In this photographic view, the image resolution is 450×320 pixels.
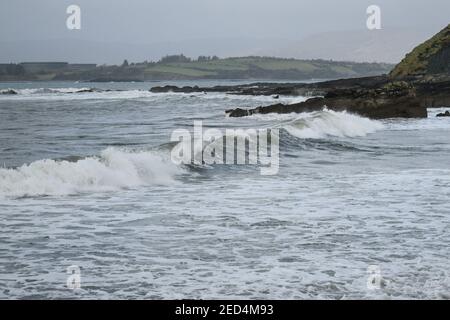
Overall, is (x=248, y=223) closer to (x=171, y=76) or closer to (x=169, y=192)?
(x=169, y=192)

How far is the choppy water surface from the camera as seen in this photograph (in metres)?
6.72

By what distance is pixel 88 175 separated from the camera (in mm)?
13469

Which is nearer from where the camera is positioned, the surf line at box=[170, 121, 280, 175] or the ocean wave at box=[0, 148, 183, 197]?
the ocean wave at box=[0, 148, 183, 197]

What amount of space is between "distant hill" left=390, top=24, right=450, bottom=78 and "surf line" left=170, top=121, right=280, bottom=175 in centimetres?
4304

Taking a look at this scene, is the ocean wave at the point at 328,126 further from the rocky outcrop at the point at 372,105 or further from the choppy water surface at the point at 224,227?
the choppy water surface at the point at 224,227

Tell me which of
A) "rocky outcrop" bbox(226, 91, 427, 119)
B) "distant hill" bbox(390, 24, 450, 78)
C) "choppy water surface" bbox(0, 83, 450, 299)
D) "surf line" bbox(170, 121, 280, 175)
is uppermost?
"distant hill" bbox(390, 24, 450, 78)

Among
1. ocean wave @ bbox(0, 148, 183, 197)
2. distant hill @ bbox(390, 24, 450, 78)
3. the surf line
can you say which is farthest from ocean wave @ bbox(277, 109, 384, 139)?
distant hill @ bbox(390, 24, 450, 78)

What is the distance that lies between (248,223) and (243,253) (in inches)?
68.5

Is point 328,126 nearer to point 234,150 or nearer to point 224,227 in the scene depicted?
point 234,150

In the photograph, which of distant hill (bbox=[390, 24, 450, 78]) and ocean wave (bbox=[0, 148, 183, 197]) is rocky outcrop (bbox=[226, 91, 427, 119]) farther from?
distant hill (bbox=[390, 24, 450, 78])

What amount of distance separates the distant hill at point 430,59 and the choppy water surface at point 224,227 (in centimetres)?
4768

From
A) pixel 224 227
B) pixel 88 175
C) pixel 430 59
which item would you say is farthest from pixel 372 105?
pixel 430 59

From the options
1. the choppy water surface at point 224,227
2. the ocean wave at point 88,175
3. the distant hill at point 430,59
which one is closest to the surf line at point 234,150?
the choppy water surface at point 224,227

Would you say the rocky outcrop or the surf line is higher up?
the rocky outcrop
